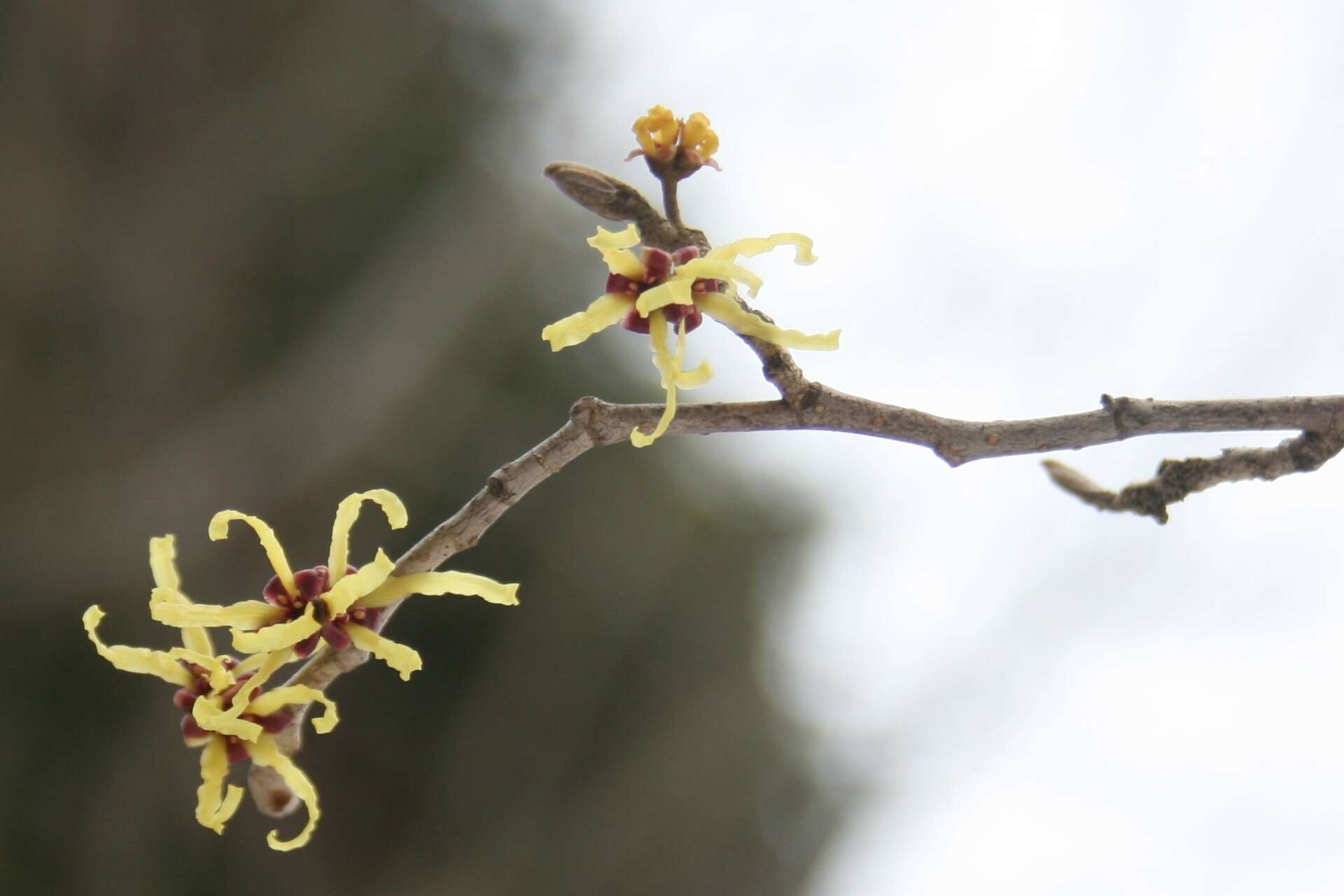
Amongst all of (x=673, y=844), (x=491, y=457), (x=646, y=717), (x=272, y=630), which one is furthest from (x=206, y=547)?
(x=272, y=630)

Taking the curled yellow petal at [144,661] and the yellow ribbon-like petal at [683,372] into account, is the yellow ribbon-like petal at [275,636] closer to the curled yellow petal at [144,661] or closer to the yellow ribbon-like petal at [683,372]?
the curled yellow petal at [144,661]

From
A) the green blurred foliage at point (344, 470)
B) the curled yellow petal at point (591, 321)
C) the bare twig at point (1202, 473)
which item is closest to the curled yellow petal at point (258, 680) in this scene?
the curled yellow petal at point (591, 321)

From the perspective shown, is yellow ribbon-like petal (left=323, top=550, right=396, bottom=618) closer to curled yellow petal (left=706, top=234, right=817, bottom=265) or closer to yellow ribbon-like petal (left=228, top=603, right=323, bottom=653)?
yellow ribbon-like petal (left=228, top=603, right=323, bottom=653)

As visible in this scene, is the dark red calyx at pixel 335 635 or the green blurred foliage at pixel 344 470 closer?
the dark red calyx at pixel 335 635

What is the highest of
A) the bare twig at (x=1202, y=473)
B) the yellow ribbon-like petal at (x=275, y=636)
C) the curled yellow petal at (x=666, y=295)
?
the bare twig at (x=1202, y=473)

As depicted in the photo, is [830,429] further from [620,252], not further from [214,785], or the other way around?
[214,785]

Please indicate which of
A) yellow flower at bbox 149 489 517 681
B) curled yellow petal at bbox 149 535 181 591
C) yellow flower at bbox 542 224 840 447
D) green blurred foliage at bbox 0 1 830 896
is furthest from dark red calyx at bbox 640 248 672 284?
green blurred foliage at bbox 0 1 830 896
